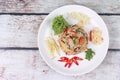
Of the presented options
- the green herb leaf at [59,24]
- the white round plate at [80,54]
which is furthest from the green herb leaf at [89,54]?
the green herb leaf at [59,24]

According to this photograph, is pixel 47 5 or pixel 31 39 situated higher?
pixel 47 5

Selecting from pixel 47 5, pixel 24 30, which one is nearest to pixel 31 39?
pixel 24 30

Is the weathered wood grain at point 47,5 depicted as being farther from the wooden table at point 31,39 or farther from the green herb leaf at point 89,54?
the green herb leaf at point 89,54

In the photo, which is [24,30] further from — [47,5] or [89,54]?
[89,54]

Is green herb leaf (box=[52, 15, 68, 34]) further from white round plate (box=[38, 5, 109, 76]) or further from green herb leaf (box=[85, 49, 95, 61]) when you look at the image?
green herb leaf (box=[85, 49, 95, 61])

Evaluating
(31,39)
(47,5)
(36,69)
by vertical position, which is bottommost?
(36,69)
